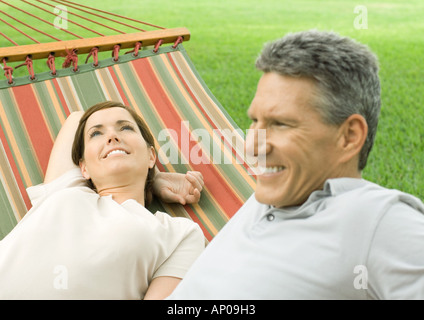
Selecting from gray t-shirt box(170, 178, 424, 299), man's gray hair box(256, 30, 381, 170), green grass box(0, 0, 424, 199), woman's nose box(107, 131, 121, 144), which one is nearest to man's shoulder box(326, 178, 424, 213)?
gray t-shirt box(170, 178, 424, 299)

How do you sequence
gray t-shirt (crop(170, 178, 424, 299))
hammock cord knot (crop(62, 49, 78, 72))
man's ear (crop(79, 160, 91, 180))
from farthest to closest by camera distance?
hammock cord knot (crop(62, 49, 78, 72)), man's ear (crop(79, 160, 91, 180)), gray t-shirt (crop(170, 178, 424, 299))

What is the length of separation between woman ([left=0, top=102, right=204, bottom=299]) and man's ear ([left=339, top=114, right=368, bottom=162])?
837mm

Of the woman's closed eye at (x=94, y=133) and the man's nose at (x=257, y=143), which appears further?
the woman's closed eye at (x=94, y=133)

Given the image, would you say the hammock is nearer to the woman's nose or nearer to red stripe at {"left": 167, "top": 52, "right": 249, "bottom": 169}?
red stripe at {"left": 167, "top": 52, "right": 249, "bottom": 169}

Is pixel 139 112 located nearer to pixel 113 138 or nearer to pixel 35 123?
pixel 35 123

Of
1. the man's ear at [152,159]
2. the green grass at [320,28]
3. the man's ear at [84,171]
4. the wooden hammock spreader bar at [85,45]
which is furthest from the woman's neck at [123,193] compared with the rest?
the green grass at [320,28]

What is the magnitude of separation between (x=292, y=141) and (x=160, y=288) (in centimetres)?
80

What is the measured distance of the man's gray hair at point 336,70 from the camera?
1449 millimetres

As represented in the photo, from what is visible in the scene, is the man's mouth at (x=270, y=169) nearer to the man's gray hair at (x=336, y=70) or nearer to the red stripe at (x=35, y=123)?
the man's gray hair at (x=336, y=70)

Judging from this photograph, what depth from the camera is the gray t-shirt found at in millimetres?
1293

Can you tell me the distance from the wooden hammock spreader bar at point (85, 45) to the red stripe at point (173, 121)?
0.14 metres

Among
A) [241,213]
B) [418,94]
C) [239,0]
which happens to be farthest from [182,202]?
[239,0]

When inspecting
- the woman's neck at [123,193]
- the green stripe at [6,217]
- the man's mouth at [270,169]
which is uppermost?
the man's mouth at [270,169]

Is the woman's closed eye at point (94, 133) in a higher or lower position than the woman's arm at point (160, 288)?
higher
